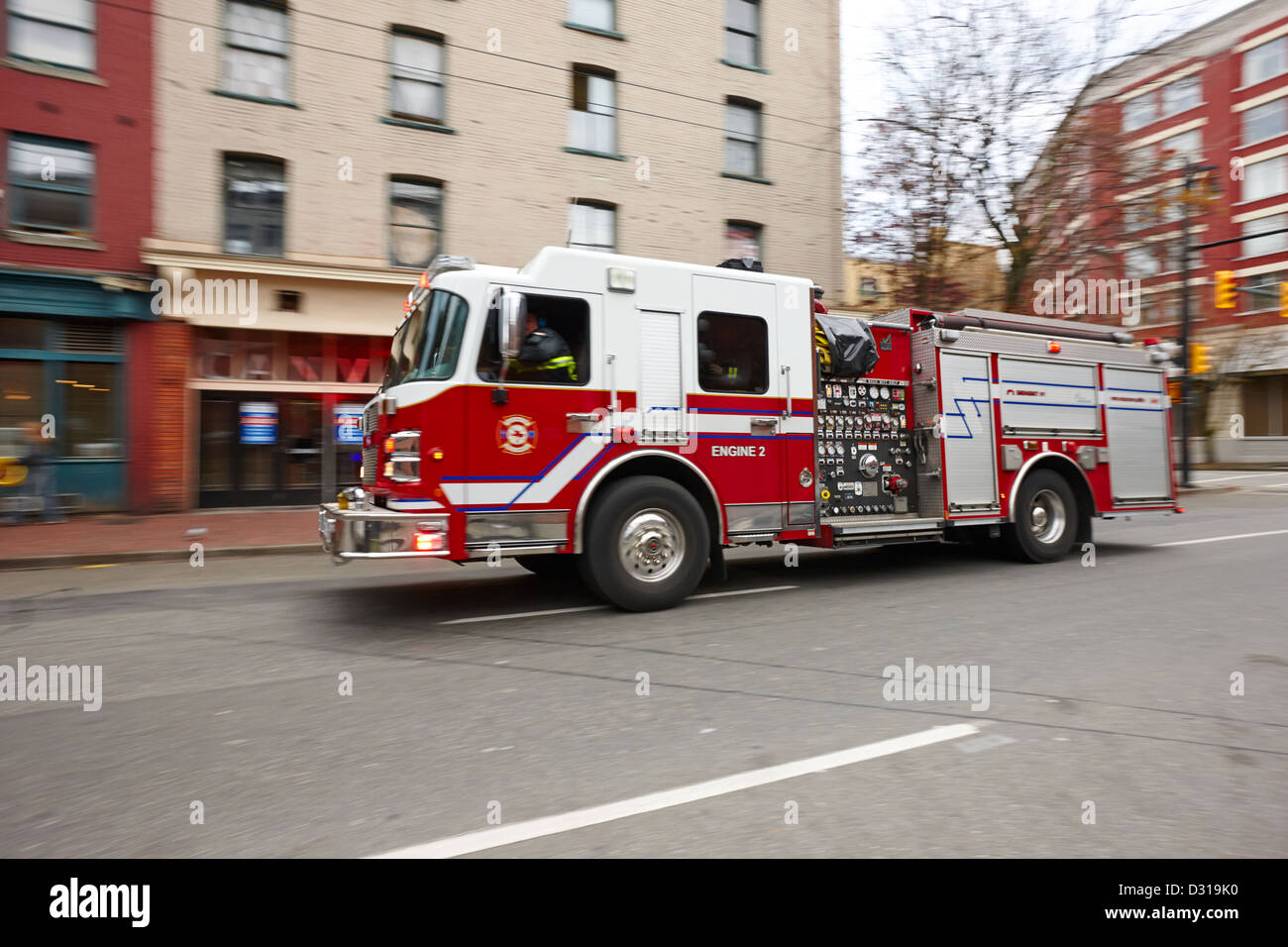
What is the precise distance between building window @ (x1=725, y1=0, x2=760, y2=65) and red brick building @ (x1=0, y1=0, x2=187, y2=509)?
1290 cm

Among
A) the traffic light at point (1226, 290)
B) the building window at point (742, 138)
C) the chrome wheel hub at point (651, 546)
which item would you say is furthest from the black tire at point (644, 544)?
the traffic light at point (1226, 290)

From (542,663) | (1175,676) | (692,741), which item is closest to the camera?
(692,741)

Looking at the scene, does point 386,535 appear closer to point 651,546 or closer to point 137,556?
point 651,546

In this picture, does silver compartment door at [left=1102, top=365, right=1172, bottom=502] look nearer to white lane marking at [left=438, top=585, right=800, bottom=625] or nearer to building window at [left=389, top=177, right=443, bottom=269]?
white lane marking at [left=438, top=585, right=800, bottom=625]

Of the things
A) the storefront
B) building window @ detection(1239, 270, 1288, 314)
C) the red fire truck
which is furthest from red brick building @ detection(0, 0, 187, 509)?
building window @ detection(1239, 270, 1288, 314)

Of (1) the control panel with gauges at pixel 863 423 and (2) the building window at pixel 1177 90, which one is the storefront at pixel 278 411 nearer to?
(1) the control panel with gauges at pixel 863 423

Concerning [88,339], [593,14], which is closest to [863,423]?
[88,339]

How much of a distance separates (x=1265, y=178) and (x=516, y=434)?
4386 cm

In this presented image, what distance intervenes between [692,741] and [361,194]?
15.2m

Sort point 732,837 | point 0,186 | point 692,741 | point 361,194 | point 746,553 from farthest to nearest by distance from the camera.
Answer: point 361,194, point 0,186, point 746,553, point 692,741, point 732,837

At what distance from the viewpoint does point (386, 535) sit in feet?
18.1

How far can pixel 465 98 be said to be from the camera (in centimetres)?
Result: 1672

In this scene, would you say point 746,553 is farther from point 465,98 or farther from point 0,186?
point 0,186

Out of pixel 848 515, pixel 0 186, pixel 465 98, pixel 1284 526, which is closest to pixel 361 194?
pixel 465 98
